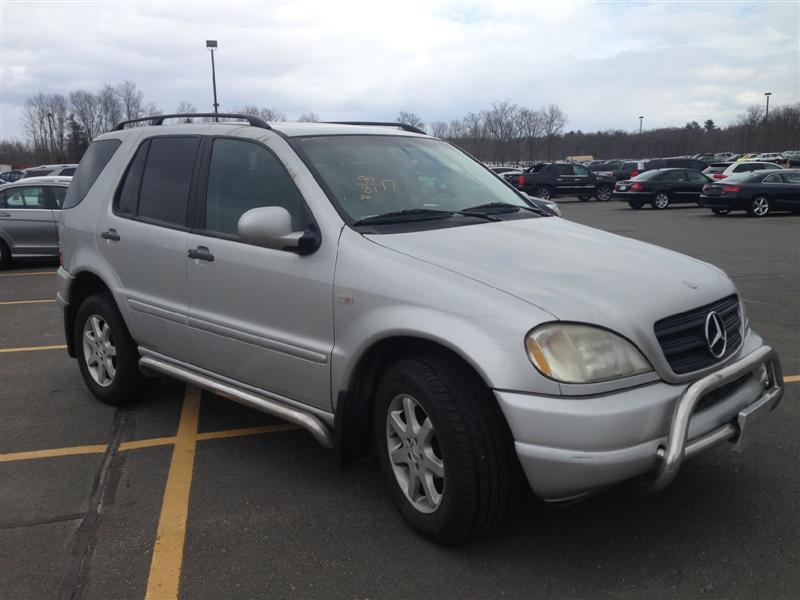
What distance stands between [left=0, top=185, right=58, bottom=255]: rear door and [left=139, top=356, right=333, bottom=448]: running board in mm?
9314

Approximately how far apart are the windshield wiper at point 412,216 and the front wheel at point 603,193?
29.3m

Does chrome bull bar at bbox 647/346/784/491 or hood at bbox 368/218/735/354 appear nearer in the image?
chrome bull bar at bbox 647/346/784/491

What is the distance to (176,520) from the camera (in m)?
3.37

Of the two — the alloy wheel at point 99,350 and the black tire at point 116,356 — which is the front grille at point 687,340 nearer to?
the black tire at point 116,356

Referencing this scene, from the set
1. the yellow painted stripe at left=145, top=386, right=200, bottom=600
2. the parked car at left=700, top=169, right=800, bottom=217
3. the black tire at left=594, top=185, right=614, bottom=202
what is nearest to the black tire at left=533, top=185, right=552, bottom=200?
the black tire at left=594, top=185, right=614, bottom=202

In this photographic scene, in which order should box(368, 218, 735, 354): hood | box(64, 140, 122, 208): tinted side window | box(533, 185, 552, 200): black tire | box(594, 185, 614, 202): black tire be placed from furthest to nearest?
1. box(594, 185, 614, 202): black tire
2. box(533, 185, 552, 200): black tire
3. box(64, 140, 122, 208): tinted side window
4. box(368, 218, 735, 354): hood

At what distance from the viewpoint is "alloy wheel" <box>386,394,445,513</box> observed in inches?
118

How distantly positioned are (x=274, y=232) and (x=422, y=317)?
0.86m

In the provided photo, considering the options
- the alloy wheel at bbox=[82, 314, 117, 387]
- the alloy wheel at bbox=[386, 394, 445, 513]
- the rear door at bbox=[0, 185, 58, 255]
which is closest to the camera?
the alloy wheel at bbox=[386, 394, 445, 513]

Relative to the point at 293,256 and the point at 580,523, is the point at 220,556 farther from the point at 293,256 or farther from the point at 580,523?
the point at 580,523

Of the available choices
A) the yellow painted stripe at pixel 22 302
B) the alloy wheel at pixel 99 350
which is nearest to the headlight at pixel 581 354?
the alloy wheel at pixel 99 350

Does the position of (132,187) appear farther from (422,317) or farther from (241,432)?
(422,317)

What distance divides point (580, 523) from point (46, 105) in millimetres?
111661

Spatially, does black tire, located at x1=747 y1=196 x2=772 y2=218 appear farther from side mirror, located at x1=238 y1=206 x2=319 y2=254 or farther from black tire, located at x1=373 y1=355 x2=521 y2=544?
black tire, located at x1=373 y1=355 x2=521 y2=544
